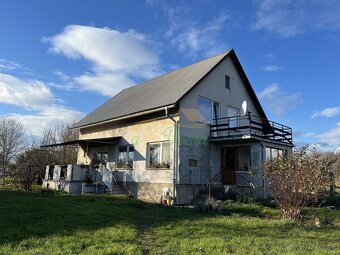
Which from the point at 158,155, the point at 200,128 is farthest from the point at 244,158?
the point at 158,155

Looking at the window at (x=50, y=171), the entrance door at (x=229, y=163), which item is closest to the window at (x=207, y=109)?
the entrance door at (x=229, y=163)

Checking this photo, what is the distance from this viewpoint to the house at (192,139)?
18344mm

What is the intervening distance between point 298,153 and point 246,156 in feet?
25.7

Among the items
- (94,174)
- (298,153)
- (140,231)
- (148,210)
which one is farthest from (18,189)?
(298,153)

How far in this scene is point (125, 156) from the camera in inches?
865

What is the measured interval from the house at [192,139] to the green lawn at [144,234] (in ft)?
21.2

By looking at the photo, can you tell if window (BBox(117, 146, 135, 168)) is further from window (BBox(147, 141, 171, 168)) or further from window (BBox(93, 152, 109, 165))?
window (BBox(147, 141, 171, 168))

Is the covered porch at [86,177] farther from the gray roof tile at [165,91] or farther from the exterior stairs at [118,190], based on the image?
the gray roof tile at [165,91]

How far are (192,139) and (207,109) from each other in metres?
2.62

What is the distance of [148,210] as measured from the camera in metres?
13.6

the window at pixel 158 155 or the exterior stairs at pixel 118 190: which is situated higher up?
the window at pixel 158 155

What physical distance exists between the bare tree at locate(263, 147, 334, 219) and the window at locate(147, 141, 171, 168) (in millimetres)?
7385

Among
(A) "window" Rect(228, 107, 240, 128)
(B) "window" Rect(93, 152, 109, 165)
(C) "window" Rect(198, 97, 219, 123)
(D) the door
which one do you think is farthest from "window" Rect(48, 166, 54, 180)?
(A) "window" Rect(228, 107, 240, 128)

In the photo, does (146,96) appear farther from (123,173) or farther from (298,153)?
(298,153)
